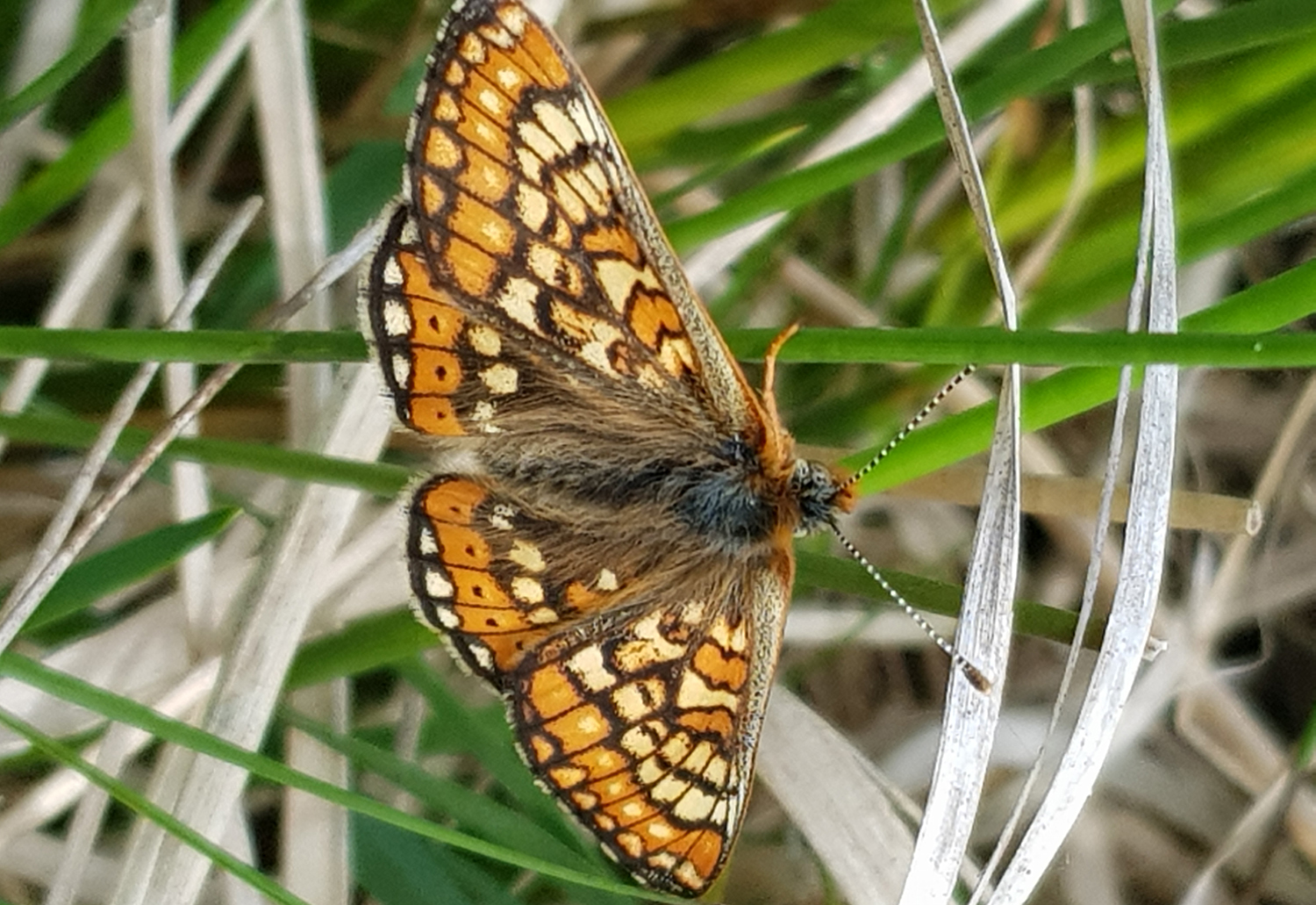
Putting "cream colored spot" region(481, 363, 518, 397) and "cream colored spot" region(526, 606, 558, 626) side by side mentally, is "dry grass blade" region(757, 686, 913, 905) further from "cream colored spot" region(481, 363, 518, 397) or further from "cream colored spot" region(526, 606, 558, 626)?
"cream colored spot" region(481, 363, 518, 397)

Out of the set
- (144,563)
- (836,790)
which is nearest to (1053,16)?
(836,790)

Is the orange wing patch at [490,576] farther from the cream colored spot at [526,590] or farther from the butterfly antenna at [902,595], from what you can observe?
the butterfly antenna at [902,595]

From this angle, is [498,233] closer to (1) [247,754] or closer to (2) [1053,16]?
(1) [247,754]

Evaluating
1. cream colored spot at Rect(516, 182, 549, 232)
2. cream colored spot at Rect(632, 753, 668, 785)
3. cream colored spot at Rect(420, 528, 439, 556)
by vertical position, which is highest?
cream colored spot at Rect(516, 182, 549, 232)

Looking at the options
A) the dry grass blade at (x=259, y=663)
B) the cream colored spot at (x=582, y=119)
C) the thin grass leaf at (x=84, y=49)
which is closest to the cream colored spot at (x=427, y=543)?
the dry grass blade at (x=259, y=663)

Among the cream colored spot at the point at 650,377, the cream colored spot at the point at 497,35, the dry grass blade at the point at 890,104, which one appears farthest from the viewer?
the dry grass blade at the point at 890,104

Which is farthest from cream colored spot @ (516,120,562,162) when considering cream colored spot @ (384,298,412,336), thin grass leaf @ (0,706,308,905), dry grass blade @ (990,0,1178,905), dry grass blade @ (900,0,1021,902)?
thin grass leaf @ (0,706,308,905)
